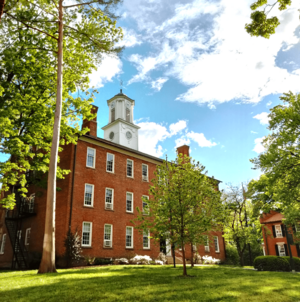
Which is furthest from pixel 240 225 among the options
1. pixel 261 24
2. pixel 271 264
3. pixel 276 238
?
pixel 261 24

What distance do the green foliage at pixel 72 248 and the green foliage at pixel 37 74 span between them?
261 inches

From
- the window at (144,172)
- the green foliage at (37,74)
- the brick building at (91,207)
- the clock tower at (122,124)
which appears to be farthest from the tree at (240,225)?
the clock tower at (122,124)

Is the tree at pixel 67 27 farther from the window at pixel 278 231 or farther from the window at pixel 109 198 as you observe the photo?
the window at pixel 278 231

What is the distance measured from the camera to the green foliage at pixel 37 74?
14.7 m

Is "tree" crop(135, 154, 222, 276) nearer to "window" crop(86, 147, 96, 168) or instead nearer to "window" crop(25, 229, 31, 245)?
"window" crop(86, 147, 96, 168)

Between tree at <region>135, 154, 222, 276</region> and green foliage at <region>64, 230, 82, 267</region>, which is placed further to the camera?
green foliage at <region>64, 230, 82, 267</region>

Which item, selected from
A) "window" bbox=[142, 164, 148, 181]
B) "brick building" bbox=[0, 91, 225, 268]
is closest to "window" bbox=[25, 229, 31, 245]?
"brick building" bbox=[0, 91, 225, 268]

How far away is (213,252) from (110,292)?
2965cm

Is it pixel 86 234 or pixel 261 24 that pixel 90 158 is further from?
pixel 261 24

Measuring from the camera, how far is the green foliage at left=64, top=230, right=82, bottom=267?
20.4 meters

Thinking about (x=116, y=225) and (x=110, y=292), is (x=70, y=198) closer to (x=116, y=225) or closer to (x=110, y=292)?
(x=116, y=225)

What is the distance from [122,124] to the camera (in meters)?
42.2

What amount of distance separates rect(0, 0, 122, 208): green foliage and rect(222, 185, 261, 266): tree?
14078mm

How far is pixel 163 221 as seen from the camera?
1254 cm
